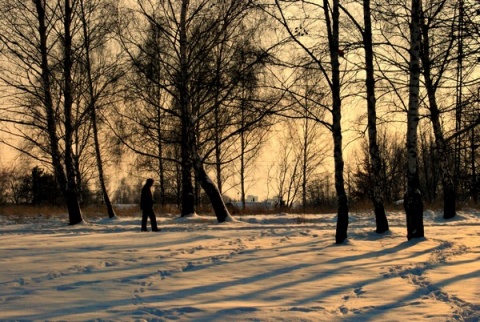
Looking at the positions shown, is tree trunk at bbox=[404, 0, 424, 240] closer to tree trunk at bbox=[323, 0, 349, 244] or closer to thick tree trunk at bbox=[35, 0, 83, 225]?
tree trunk at bbox=[323, 0, 349, 244]

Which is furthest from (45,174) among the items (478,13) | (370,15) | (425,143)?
(478,13)

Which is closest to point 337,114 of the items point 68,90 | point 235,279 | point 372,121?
point 372,121

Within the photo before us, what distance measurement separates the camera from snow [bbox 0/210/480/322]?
5.30m

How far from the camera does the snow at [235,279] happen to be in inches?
209

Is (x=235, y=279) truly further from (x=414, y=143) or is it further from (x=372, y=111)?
(x=372, y=111)

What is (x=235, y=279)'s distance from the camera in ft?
22.9

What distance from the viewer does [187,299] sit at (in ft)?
19.0

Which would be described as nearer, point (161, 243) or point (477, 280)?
point (477, 280)

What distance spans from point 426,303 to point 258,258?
3539mm

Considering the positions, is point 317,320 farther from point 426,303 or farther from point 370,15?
point 370,15

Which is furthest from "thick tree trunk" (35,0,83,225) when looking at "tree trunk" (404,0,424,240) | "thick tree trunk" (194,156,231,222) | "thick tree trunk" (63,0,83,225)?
"tree trunk" (404,0,424,240)

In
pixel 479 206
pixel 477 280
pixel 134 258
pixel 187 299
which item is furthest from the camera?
pixel 479 206

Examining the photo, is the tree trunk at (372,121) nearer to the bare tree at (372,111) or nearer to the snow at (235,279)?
the bare tree at (372,111)

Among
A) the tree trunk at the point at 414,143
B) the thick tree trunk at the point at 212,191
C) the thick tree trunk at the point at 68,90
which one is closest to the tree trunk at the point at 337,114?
the tree trunk at the point at 414,143
